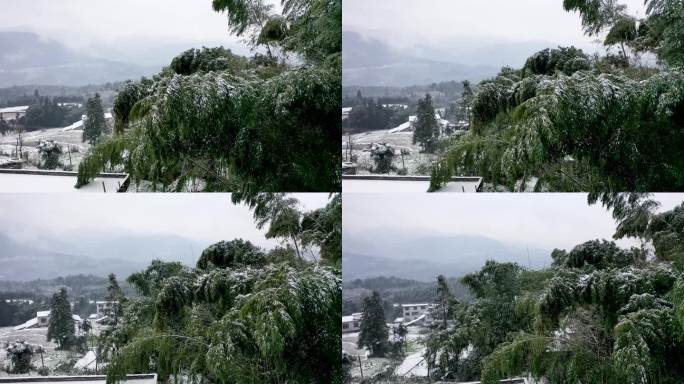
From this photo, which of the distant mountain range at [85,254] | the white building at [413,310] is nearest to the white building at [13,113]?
the distant mountain range at [85,254]

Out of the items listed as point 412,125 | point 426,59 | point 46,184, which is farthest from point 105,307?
point 426,59

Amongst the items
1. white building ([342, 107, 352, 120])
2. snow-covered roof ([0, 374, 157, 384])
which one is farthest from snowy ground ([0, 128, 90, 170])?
white building ([342, 107, 352, 120])

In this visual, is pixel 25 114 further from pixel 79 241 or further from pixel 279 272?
pixel 279 272

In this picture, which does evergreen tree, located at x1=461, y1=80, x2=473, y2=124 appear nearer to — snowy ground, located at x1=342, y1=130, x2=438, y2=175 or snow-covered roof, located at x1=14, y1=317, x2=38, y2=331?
snowy ground, located at x1=342, y1=130, x2=438, y2=175

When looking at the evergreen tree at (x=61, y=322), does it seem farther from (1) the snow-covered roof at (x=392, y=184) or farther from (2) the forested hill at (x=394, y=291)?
(1) the snow-covered roof at (x=392, y=184)

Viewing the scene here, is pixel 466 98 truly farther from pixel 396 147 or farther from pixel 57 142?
pixel 57 142

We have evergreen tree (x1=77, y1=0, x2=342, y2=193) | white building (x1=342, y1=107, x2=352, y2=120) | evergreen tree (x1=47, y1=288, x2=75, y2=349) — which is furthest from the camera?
white building (x1=342, y1=107, x2=352, y2=120)
